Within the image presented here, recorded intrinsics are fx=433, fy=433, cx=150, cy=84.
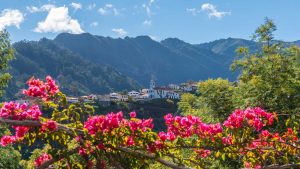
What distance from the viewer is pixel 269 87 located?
88.4ft

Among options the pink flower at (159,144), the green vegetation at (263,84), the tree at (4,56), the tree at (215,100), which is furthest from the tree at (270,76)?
the pink flower at (159,144)

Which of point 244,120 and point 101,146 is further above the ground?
point 244,120

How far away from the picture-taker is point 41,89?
19.4 feet

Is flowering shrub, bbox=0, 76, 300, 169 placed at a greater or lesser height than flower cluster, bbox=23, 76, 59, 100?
lesser

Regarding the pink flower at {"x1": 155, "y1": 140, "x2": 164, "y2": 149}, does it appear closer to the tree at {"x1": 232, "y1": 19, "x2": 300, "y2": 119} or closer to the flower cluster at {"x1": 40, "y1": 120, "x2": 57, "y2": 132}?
the flower cluster at {"x1": 40, "y1": 120, "x2": 57, "y2": 132}

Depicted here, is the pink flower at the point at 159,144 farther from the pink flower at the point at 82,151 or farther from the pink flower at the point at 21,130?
the pink flower at the point at 21,130

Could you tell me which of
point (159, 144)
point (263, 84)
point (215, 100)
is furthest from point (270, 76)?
point (159, 144)

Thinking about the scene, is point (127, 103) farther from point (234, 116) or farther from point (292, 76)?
point (234, 116)

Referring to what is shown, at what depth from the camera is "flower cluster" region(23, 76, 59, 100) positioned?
5.86 m

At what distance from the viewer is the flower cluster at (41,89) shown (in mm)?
5859

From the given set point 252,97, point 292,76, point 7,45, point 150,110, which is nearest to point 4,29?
point 7,45

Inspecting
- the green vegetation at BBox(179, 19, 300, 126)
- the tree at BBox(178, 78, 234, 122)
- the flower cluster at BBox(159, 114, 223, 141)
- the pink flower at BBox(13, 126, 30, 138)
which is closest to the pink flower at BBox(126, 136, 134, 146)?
the flower cluster at BBox(159, 114, 223, 141)

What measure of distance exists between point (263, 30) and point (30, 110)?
104 feet

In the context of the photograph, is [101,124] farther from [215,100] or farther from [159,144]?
[215,100]
